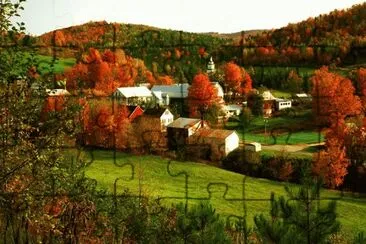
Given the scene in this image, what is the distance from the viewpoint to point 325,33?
41406mm

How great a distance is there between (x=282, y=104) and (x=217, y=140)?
1875cm

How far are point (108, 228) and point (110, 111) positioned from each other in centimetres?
1388

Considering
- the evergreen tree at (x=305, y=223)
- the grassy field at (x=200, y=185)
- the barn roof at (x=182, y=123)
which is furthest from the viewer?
the barn roof at (x=182, y=123)

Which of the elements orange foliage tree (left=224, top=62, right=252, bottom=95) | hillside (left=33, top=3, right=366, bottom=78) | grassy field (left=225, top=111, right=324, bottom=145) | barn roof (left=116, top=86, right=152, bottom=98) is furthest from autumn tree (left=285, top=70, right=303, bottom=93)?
barn roof (left=116, top=86, right=152, bottom=98)

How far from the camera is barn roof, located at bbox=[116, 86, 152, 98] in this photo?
1827 inches

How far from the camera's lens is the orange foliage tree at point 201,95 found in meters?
44.2

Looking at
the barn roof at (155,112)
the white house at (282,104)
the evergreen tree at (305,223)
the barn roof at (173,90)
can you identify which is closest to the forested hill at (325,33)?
the white house at (282,104)

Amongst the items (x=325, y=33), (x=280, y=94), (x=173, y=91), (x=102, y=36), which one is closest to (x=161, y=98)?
(x=173, y=91)

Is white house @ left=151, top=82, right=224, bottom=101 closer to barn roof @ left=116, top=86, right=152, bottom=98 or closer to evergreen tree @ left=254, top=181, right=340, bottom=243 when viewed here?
barn roof @ left=116, top=86, right=152, bottom=98

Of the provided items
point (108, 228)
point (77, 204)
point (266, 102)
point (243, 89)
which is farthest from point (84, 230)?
point (243, 89)

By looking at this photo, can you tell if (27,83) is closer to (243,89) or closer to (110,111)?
(110,111)

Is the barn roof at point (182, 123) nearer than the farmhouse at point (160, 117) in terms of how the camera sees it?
Yes

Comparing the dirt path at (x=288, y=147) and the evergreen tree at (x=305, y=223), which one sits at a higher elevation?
the evergreen tree at (x=305, y=223)

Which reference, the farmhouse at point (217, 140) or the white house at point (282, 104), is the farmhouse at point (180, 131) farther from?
the white house at point (282, 104)
